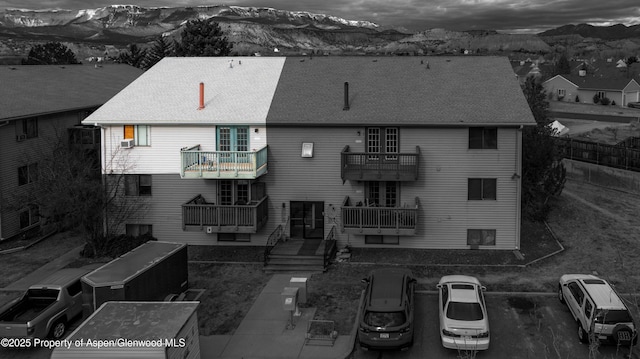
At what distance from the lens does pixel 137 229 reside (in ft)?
105

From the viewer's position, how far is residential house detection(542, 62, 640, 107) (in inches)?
4188

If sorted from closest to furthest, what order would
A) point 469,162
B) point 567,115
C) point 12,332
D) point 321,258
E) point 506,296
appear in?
point 12,332, point 506,296, point 321,258, point 469,162, point 567,115

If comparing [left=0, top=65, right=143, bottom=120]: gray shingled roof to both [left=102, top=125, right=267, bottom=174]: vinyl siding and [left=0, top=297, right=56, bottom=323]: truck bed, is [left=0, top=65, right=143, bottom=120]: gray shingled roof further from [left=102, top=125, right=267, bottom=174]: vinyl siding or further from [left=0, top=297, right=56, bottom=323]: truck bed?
[left=0, top=297, right=56, bottom=323]: truck bed

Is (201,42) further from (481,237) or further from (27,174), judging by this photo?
(481,237)

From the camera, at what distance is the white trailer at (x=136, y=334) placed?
15.9m

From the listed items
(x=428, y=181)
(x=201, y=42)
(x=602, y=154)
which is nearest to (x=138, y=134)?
(x=428, y=181)

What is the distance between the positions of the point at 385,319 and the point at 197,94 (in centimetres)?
1936

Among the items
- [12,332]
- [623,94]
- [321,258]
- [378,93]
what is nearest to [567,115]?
[623,94]

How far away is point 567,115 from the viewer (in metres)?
98.1

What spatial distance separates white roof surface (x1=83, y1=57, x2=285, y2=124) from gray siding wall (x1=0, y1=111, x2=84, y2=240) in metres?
5.82

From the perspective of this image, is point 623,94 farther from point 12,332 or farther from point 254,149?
point 12,332

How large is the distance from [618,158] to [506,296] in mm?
30956

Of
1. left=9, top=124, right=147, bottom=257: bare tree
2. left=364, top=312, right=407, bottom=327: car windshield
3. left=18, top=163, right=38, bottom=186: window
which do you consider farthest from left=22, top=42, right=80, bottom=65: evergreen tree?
left=364, top=312, right=407, bottom=327: car windshield

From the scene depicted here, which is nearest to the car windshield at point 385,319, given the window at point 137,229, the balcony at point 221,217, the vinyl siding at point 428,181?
the balcony at point 221,217
